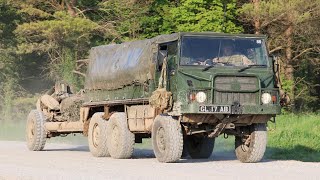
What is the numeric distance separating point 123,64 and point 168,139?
3.44m

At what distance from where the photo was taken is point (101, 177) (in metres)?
13.9

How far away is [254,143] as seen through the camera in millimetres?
18141

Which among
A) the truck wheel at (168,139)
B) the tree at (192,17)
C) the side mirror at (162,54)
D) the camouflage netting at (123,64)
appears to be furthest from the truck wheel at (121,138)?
the tree at (192,17)

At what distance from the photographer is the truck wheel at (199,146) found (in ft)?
66.8

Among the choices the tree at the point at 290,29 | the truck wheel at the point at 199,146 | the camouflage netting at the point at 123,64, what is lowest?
the truck wheel at the point at 199,146

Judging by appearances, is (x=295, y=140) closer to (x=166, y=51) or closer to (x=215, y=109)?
(x=166, y=51)

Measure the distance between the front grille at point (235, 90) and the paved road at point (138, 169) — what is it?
1308 millimetres

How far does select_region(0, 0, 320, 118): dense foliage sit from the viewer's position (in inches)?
1788

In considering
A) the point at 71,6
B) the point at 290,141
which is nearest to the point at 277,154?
the point at 290,141

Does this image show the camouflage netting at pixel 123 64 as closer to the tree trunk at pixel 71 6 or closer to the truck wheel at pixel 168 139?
the truck wheel at pixel 168 139

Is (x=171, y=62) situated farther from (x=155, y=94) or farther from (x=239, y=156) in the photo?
(x=239, y=156)

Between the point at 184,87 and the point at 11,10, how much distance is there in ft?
121

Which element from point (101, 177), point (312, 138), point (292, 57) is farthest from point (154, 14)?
Answer: point (101, 177)

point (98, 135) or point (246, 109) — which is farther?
point (98, 135)
